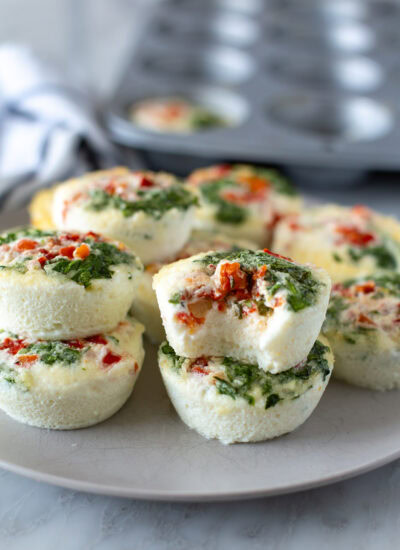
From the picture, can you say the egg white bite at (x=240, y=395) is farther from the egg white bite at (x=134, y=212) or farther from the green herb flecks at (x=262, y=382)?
the egg white bite at (x=134, y=212)

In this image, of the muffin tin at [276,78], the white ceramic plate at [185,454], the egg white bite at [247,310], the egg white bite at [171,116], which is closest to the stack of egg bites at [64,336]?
the white ceramic plate at [185,454]

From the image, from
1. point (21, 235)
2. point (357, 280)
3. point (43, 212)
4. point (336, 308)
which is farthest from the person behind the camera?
point (43, 212)

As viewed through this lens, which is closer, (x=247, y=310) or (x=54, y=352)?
(x=247, y=310)

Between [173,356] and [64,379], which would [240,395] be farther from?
[64,379]

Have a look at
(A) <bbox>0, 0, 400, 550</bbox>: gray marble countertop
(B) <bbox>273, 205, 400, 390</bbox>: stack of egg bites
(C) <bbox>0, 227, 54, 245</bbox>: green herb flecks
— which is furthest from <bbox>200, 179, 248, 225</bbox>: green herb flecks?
(A) <bbox>0, 0, 400, 550</bbox>: gray marble countertop

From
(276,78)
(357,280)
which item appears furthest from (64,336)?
(276,78)
